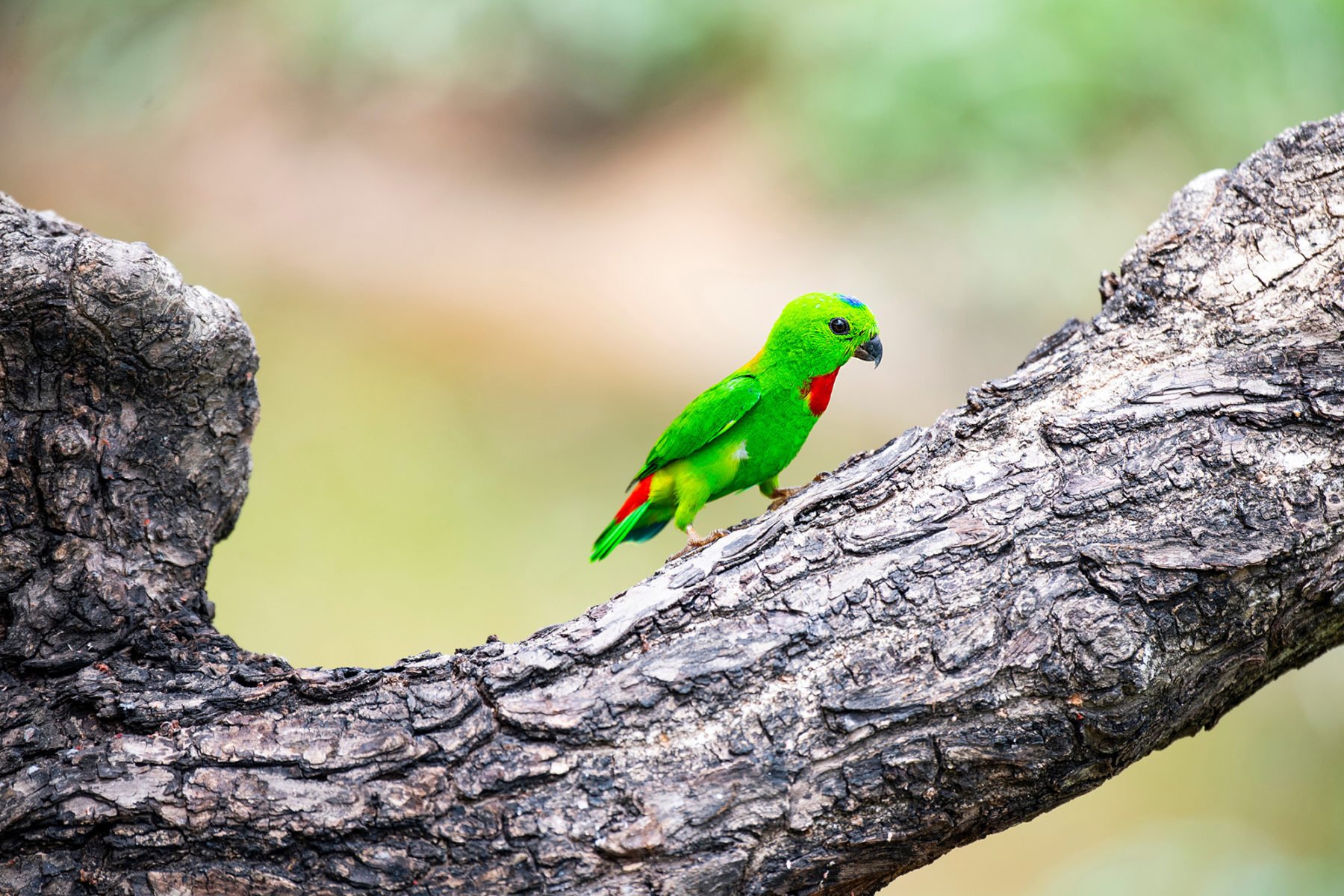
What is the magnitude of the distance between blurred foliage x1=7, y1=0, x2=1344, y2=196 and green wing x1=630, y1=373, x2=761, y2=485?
414cm

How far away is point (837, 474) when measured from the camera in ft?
6.79

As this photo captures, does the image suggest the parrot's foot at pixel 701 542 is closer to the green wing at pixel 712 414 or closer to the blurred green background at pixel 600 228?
the green wing at pixel 712 414

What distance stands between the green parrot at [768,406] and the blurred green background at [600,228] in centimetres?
233

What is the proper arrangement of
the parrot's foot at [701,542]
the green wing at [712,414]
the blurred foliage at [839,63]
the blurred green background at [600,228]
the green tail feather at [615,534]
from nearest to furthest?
the parrot's foot at [701,542]
the green wing at [712,414]
the green tail feather at [615,534]
the blurred green background at [600,228]
the blurred foliage at [839,63]

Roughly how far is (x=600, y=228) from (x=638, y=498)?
4.63 meters

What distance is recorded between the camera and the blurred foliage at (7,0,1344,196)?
6.05 m

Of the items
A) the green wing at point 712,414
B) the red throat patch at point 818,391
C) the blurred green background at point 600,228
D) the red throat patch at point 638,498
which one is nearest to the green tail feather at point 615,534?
the red throat patch at point 638,498

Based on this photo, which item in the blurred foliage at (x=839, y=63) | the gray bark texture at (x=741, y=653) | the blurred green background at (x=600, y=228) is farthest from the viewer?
the blurred foliage at (x=839, y=63)

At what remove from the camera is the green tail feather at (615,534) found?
2.90 metres

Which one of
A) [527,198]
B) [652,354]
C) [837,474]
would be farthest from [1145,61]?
[837,474]

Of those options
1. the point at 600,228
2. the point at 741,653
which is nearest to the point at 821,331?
the point at 741,653

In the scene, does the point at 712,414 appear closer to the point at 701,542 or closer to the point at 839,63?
the point at 701,542

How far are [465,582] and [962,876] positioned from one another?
2754 millimetres

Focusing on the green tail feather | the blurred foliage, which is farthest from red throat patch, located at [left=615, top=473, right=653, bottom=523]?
the blurred foliage
